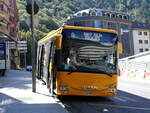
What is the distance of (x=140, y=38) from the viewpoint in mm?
96812

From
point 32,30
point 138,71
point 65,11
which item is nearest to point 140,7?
point 65,11

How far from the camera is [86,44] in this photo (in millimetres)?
13352

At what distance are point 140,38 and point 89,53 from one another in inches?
3375

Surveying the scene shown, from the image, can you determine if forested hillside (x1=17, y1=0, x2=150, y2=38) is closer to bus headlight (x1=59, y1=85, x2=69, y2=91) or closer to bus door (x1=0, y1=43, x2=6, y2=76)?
bus door (x1=0, y1=43, x2=6, y2=76)

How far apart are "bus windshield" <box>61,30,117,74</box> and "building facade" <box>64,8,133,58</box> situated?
2997 inches

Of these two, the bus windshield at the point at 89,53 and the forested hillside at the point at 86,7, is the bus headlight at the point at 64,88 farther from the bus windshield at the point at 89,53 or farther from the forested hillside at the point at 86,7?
the forested hillside at the point at 86,7

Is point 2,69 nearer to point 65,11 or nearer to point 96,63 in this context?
point 96,63

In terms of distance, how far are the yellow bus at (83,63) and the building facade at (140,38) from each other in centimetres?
8300

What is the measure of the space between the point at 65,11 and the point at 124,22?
153 ft

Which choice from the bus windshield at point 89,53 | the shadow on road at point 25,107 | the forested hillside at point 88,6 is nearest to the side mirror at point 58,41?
the bus windshield at point 89,53

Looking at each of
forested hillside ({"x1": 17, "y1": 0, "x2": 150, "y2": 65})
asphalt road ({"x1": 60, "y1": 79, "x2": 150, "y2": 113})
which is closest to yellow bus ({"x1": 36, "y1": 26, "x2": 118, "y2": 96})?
asphalt road ({"x1": 60, "y1": 79, "x2": 150, "y2": 113})

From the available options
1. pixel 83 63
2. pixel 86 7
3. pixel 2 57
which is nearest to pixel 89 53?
pixel 83 63

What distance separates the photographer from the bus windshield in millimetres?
13109

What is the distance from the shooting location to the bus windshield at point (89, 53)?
516 inches
